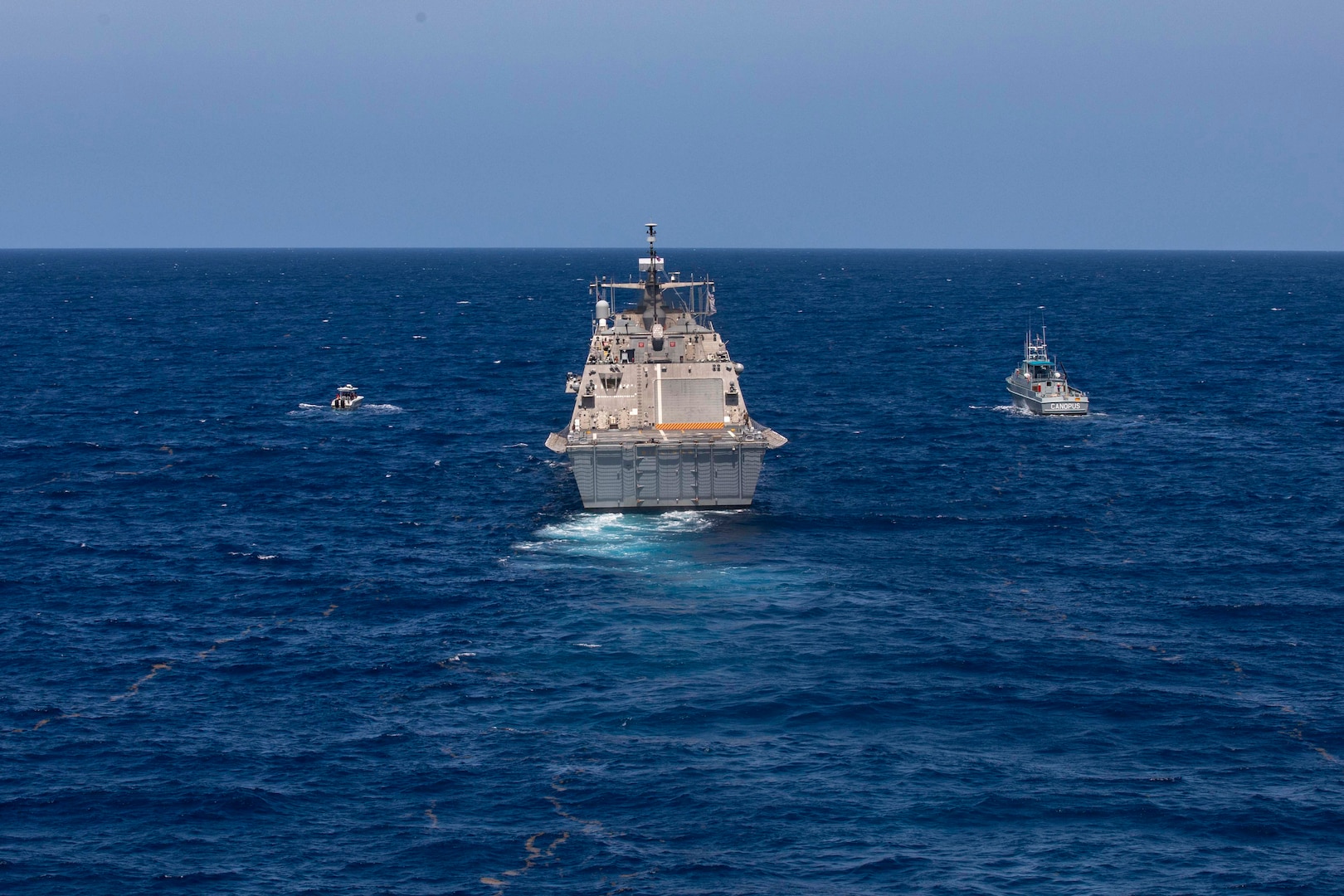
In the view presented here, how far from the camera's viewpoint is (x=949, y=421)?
100688 millimetres

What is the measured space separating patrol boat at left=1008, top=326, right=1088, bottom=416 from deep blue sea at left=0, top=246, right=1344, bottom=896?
6.37 metres

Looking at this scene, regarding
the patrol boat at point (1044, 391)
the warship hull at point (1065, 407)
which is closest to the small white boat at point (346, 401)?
the patrol boat at point (1044, 391)

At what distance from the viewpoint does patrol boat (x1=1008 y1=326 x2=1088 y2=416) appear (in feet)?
336

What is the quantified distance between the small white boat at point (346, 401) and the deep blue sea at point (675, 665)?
9.68 m

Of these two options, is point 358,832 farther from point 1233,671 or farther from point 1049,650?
point 1233,671

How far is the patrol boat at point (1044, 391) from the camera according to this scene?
10253cm

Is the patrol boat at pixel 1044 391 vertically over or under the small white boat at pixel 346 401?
over

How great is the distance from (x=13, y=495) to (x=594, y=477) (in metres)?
34.3

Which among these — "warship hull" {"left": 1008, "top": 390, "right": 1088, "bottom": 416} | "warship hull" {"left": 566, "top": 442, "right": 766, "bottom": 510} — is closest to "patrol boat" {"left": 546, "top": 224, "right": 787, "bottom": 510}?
"warship hull" {"left": 566, "top": 442, "right": 766, "bottom": 510}

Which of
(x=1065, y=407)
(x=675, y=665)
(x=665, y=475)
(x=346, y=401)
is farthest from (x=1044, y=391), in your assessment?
(x=675, y=665)

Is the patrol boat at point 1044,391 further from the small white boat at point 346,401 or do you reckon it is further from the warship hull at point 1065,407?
the small white boat at point 346,401

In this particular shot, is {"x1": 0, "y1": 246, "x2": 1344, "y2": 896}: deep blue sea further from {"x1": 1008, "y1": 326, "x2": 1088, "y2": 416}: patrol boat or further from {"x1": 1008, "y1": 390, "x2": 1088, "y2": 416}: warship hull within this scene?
{"x1": 1008, "y1": 326, "x2": 1088, "y2": 416}: patrol boat

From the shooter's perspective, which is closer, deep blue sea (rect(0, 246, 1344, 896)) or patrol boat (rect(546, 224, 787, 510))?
deep blue sea (rect(0, 246, 1344, 896))

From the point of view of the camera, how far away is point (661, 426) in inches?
2842
